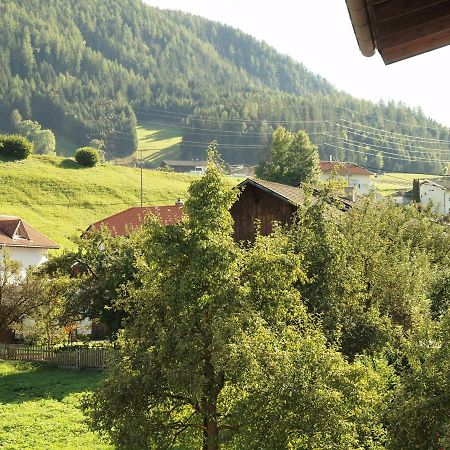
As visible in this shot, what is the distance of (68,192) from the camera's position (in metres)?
90.7

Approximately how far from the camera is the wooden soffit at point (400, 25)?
409 cm

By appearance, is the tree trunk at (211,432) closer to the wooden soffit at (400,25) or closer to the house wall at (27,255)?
the wooden soffit at (400,25)

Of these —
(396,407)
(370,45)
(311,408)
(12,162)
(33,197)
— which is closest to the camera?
(370,45)

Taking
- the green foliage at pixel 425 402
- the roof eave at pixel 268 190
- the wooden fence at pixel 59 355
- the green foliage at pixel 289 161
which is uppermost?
the green foliage at pixel 289 161

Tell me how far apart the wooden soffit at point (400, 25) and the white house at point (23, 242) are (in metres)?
54.5

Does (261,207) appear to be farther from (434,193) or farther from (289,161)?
(434,193)

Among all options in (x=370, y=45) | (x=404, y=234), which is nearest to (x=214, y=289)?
(x=370, y=45)

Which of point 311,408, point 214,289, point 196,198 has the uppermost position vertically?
point 196,198

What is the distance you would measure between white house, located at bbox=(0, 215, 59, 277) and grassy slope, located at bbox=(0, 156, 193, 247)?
13.3 meters

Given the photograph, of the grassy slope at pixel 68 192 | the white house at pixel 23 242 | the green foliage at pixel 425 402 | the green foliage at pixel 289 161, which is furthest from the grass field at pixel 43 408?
the green foliage at pixel 289 161

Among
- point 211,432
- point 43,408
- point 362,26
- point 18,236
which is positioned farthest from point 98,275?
point 362,26

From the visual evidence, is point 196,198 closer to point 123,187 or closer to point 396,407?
point 396,407

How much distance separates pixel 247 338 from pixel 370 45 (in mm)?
9888

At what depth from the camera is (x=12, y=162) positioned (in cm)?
9656
